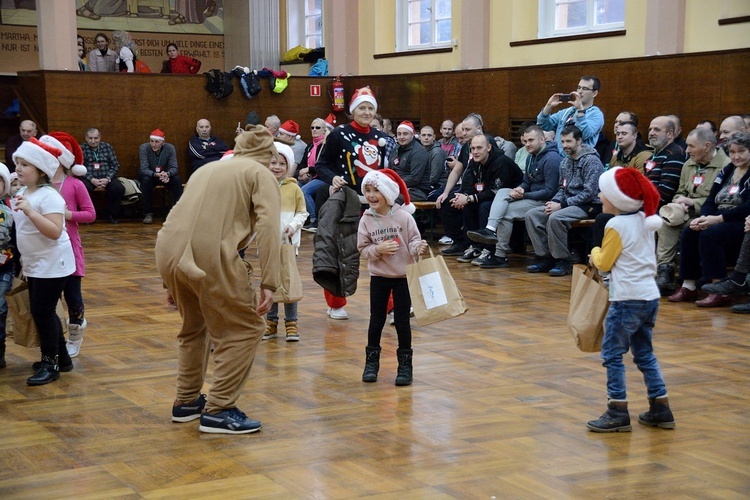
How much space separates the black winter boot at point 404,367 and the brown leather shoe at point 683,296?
377 centimetres

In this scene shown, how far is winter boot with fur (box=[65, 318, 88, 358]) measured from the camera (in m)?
6.57

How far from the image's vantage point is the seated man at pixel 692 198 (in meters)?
9.09

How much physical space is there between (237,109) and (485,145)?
6.79 metres

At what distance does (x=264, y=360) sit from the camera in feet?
21.4

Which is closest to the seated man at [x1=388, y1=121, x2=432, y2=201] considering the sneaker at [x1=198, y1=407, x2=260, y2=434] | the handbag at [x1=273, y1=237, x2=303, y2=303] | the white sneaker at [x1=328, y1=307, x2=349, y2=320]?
the white sneaker at [x1=328, y1=307, x2=349, y2=320]

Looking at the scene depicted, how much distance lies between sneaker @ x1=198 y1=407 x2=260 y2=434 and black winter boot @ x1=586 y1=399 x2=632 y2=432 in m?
1.69

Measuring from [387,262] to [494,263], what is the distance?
5.11 metres

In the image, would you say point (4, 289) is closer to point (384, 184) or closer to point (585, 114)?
point (384, 184)

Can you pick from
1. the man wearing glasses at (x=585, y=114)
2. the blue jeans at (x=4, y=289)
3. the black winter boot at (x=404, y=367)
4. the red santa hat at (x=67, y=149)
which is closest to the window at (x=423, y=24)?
the man wearing glasses at (x=585, y=114)

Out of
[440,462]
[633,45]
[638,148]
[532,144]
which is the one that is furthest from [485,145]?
[440,462]

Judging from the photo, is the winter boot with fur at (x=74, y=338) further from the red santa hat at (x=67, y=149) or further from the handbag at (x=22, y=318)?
the red santa hat at (x=67, y=149)

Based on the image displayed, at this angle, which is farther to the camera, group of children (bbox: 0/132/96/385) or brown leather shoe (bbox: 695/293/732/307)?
brown leather shoe (bbox: 695/293/732/307)

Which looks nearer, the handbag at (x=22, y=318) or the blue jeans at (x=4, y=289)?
the handbag at (x=22, y=318)

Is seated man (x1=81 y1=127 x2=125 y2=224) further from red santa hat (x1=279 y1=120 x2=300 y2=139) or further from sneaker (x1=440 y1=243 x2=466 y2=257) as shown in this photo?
sneaker (x1=440 y1=243 x2=466 y2=257)
